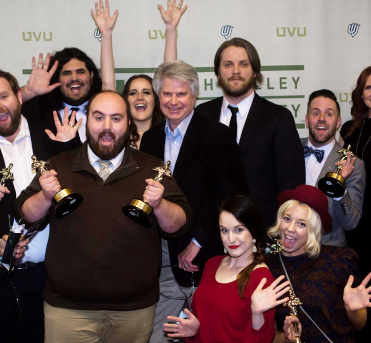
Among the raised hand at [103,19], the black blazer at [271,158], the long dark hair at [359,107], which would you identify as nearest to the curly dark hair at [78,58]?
the raised hand at [103,19]

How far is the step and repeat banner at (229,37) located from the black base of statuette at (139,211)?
2757 millimetres

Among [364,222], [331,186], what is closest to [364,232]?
[364,222]

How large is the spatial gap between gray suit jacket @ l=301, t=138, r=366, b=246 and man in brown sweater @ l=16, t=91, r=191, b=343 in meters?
1.36

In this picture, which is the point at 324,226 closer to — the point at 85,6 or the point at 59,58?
the point at 59,58

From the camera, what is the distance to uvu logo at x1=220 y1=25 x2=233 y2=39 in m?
5.41

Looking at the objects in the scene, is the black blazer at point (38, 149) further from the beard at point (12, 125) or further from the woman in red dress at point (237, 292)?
the woman in red dress at point (237, 292)

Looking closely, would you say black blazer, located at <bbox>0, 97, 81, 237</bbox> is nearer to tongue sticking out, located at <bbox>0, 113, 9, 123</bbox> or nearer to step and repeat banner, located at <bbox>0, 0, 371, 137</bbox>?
tongue sticking out, located at <bbox>0, 113, 9, 123</bbox>

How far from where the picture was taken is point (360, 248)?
4539 millimetres

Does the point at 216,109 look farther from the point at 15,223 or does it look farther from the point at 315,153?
the point at 15,223

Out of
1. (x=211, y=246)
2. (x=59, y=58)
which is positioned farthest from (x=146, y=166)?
(x=59, y=58)

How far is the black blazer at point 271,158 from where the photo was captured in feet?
13.3

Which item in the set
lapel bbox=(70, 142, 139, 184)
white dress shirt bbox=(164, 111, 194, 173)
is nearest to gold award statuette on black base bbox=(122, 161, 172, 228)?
lapel bbox=(70, 142, 139, 184)

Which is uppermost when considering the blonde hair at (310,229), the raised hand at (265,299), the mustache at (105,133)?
the mustache at (105,133)

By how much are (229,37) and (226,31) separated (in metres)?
0.07
